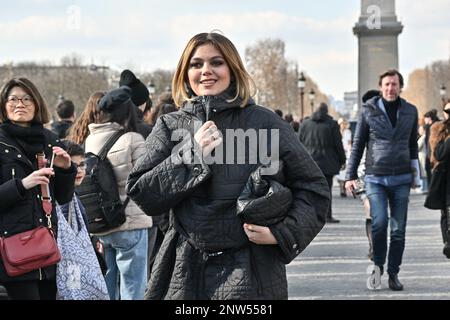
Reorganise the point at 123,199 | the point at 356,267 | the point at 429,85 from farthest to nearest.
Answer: the point at 429,85, the point at 356,267, the point at 123,199

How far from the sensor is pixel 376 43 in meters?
30.2

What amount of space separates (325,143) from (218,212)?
1194 centimetres

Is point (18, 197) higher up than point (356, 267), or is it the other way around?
point (18, 197)

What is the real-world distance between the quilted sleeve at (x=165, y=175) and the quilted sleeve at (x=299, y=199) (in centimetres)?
32

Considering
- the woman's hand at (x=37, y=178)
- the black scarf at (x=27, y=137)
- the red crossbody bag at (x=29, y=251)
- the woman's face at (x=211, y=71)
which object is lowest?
the red crossbody bag at (x=29, y=251)

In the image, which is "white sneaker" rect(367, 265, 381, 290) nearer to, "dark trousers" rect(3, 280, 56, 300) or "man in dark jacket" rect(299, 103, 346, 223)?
"dark trousers" rect(3, 280, 56, 300)

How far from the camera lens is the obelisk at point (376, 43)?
29.5 m

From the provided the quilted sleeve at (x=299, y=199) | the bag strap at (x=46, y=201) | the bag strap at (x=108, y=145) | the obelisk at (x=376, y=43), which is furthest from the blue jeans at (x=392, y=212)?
the obelisk at (x=376, y=43)

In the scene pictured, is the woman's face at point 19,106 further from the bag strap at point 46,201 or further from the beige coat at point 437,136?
the beige coat at point 437,136

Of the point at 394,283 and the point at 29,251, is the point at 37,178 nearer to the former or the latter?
the point at 29,251

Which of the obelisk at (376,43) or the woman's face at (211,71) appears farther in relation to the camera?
the obelisk at (376,43)

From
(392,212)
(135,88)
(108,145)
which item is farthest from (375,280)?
(108,145)

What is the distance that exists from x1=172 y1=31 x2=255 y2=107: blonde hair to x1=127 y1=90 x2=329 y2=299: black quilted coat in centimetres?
6
